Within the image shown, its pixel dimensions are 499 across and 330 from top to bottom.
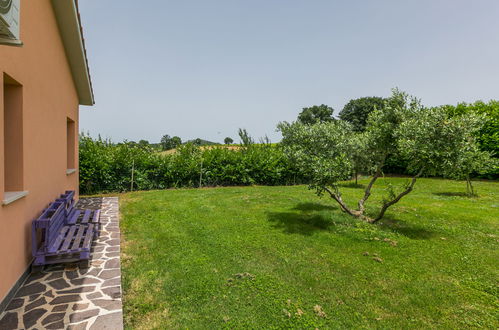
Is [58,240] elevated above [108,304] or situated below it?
above

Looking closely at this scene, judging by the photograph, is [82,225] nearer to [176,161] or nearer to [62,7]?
[62,7]

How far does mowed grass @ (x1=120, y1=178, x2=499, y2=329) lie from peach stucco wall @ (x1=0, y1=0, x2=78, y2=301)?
5.16 ft

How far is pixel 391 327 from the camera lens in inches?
118

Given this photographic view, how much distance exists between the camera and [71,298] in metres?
3.29

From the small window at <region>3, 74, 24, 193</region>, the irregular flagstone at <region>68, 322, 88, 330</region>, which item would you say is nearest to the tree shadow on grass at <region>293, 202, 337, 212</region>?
the irregular flagstone at <region>68, 322, 88, 330</region>

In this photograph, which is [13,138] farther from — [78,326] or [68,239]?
[78,326]

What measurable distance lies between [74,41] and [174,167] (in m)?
7.66

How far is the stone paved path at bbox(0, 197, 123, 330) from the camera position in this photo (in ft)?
9.21

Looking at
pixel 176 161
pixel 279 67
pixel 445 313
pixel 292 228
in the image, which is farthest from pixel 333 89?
pixel 445 313

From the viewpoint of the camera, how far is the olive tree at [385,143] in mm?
5434

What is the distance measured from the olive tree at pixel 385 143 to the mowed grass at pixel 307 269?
4.90 ft

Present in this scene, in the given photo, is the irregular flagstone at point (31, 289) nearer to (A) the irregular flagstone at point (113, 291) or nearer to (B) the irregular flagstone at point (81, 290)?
(B) the irregular flagstone at point (81, 290)

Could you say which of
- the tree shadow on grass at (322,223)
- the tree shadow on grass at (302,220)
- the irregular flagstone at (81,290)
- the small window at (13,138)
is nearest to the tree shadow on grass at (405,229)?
the tree shadow on grass at (322,223)

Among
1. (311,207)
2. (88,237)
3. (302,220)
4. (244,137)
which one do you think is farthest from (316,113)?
(88,237)
